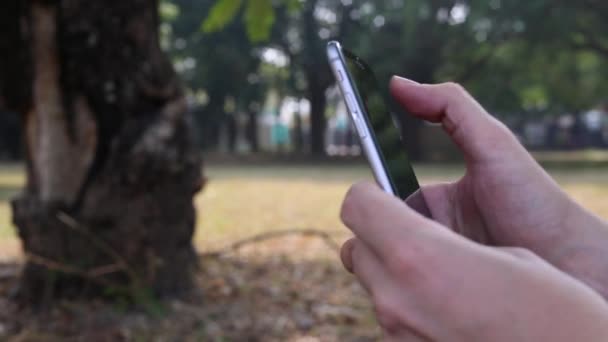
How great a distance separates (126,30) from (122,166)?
20.4 inches

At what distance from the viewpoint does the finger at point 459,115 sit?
36.3 inches

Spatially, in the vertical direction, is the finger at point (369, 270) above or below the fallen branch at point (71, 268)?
above

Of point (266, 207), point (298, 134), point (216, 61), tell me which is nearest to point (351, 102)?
point (266, 207)

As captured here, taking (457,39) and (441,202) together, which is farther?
(457,39)

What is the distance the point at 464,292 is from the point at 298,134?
24958 mm

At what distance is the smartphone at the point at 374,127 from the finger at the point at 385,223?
2.1 inches

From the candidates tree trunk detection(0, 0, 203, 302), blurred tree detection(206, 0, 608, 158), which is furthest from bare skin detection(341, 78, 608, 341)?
blurred tree detection(206, 0, 608, 158)

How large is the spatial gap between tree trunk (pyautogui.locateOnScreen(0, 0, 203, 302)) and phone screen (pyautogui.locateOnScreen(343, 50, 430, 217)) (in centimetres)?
Answer: 164

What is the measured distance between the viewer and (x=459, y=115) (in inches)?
36.3

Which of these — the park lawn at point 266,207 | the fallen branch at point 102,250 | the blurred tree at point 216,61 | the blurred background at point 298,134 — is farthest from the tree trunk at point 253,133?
the fallen branch at point 102,250

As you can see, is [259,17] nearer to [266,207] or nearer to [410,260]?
[410,260]

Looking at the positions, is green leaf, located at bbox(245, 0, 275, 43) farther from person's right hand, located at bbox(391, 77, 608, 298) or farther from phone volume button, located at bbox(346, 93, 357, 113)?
phone volume button, located at bbox(346, 93, 357, 113)

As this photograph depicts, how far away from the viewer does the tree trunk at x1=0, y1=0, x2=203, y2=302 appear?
8.09 ft

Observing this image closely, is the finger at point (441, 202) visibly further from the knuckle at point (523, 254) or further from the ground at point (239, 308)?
the ground at point (239, 308)
